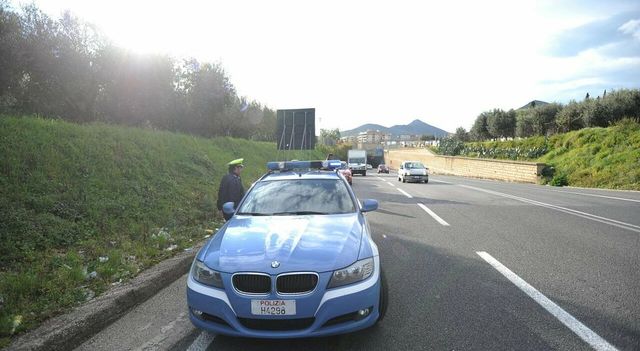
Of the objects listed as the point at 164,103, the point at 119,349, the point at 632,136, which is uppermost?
the point at 164,103

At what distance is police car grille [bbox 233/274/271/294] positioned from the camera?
3.09 metres

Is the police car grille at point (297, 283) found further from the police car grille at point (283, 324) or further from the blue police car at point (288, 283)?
the police car grille at point (283, 324)

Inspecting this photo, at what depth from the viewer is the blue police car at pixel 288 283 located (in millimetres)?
3031

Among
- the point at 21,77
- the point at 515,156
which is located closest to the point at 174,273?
the point at 21,77

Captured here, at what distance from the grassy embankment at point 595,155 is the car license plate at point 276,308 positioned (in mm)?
22874

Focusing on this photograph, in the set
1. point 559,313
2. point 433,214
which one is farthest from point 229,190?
point 433,214

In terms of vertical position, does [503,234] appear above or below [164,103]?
below

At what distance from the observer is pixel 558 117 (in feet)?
121

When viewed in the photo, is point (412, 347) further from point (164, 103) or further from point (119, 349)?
point (164, 103)

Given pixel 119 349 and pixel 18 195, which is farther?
pixel 18 195

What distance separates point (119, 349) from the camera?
3354mm

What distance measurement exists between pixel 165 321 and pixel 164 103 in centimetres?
2194

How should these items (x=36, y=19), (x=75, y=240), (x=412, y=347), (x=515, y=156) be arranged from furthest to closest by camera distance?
1. (x=515, y=156)
2. (x=36, y=19)
3. (x=75, y=240)
4. (x=412, y=347)

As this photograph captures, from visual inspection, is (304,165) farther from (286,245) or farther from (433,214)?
(433,214)
